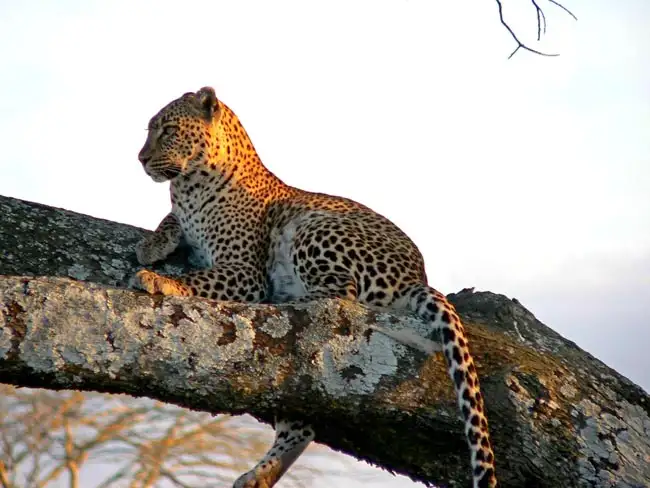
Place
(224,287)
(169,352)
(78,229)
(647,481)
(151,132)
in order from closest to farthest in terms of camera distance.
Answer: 1. (169,352)
2. (647,481)
3. (78,229)
4. (224,287)
5. (151,132)

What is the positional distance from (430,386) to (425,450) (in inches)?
13.9

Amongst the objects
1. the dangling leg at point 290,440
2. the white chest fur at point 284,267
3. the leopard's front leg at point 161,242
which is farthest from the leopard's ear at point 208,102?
the dangling leg at point 290,440

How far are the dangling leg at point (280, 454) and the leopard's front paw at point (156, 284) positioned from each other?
0.87 metres

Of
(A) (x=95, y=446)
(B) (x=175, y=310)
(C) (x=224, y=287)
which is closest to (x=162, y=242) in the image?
(C) (x=224, y=287)

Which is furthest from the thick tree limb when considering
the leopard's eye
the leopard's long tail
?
the leopard's eye

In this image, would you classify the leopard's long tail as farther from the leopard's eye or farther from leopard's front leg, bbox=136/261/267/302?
the leopard's eye

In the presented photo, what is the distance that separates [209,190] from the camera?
7.63 m

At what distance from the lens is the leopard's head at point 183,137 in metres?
7.43

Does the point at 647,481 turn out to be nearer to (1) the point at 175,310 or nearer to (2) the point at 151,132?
(1) the point at 175,310

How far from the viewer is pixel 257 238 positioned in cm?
737

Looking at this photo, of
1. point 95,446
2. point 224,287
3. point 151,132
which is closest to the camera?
point 224,287

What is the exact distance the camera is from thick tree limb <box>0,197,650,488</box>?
4.68 metres

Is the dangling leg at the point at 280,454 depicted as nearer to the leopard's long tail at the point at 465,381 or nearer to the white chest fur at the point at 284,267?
the leopard's long tail at the point at 465,381

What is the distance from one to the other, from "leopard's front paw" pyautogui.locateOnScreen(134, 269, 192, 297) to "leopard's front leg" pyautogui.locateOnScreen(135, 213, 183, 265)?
274 mm
